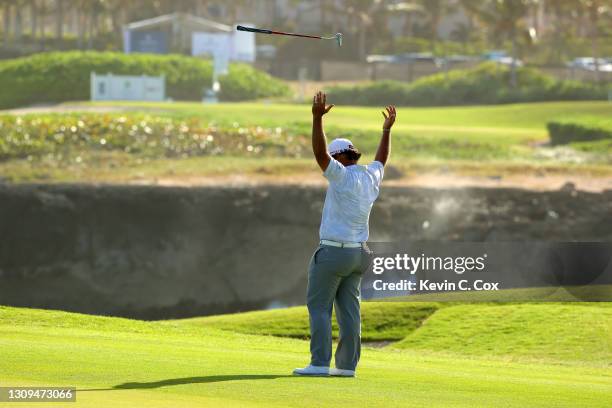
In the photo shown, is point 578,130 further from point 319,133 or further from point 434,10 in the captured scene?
point 319,133

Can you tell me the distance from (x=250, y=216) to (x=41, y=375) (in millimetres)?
48468

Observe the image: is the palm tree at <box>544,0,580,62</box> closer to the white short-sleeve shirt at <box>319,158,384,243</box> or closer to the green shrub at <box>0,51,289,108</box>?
the green shrub at <box>0,51,289,108</box>

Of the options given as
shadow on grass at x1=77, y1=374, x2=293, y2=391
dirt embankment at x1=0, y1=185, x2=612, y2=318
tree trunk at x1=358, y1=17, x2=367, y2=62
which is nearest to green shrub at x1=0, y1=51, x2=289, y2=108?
tree trunk at x1=358, y1=17, x2=367, y2=62

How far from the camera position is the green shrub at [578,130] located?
7600 cm

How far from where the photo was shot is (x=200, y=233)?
192ft

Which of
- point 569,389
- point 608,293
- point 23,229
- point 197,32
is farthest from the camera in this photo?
point 197,32

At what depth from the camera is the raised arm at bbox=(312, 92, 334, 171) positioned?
42.2 ft

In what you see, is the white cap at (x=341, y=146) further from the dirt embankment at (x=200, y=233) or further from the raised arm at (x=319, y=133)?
the dirt embankment at (x=200, y=233)

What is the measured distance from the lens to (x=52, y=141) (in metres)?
70.2

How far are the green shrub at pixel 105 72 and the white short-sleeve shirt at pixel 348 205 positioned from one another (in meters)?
76.2

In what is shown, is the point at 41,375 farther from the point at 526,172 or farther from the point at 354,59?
the point at 354,59

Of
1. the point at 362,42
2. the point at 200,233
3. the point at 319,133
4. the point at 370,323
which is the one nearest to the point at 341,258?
the point at 319,133

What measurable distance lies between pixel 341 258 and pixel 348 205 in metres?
0.45

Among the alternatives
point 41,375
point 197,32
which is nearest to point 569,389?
point 41,375
